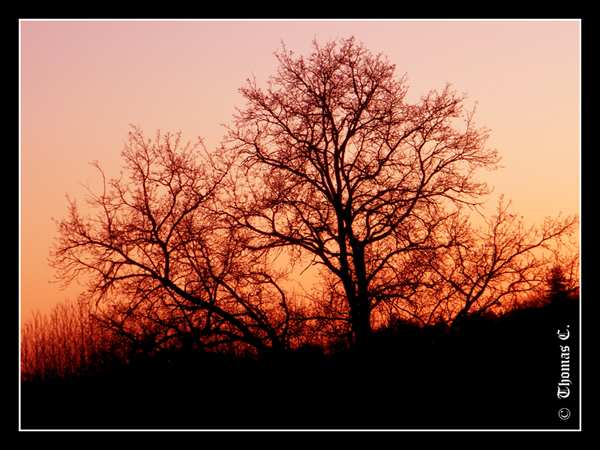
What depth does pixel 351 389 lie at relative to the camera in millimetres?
14602

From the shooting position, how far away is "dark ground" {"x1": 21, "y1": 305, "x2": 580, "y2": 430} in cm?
1357

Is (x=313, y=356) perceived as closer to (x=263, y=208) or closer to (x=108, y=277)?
(x=263, y=208)

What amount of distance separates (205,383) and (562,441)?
8.54 metres

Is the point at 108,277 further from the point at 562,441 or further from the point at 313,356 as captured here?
the point at 562,441

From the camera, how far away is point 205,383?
15.4 m

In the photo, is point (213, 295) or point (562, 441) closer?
point (562, 441)

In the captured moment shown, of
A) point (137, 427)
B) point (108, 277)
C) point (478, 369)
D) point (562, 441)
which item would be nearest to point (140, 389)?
point (137, 427)

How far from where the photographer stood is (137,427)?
46.9 ft

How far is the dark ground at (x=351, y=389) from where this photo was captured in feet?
44.5
